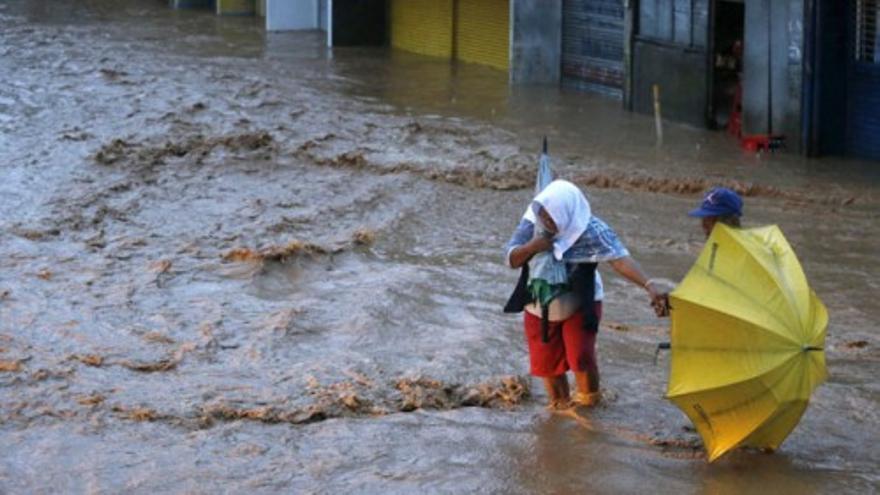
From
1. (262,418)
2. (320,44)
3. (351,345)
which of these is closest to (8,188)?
(351,345)

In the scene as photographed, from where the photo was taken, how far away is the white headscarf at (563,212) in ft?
25.4

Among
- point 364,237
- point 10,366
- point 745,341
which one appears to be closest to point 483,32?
point 364,237

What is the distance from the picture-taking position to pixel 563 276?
7949mm

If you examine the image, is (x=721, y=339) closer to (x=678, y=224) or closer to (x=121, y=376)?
(x=121, y=376)

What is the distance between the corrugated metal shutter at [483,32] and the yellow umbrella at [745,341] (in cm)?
1696

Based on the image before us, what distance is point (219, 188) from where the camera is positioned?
50.5 ft

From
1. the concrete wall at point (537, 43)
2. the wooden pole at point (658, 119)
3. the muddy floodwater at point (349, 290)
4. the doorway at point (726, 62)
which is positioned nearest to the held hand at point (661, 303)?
the muddy floodwater at point (349, 290)

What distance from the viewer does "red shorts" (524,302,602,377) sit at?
26.5 feet

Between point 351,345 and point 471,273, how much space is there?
2.15 m

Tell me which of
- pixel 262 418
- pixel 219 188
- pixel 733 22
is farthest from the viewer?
pixel 733 22

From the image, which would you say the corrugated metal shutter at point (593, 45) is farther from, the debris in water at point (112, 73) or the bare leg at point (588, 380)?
the bare leg at point (588, 380)

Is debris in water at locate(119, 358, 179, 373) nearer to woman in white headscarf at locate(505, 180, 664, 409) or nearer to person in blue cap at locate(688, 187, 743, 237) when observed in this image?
woman in white headscarf at locate(505, 180, 664, 409)

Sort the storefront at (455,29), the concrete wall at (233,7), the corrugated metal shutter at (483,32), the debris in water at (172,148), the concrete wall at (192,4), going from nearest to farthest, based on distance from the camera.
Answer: the debris in water at (172,148) < the corrugated metal shutter at (483,32) < the storefront at (455,29) < the concrete wall at (233,7) < the concrete wall at (192,4)

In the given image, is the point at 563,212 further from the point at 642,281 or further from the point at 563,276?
the point at 642,281
